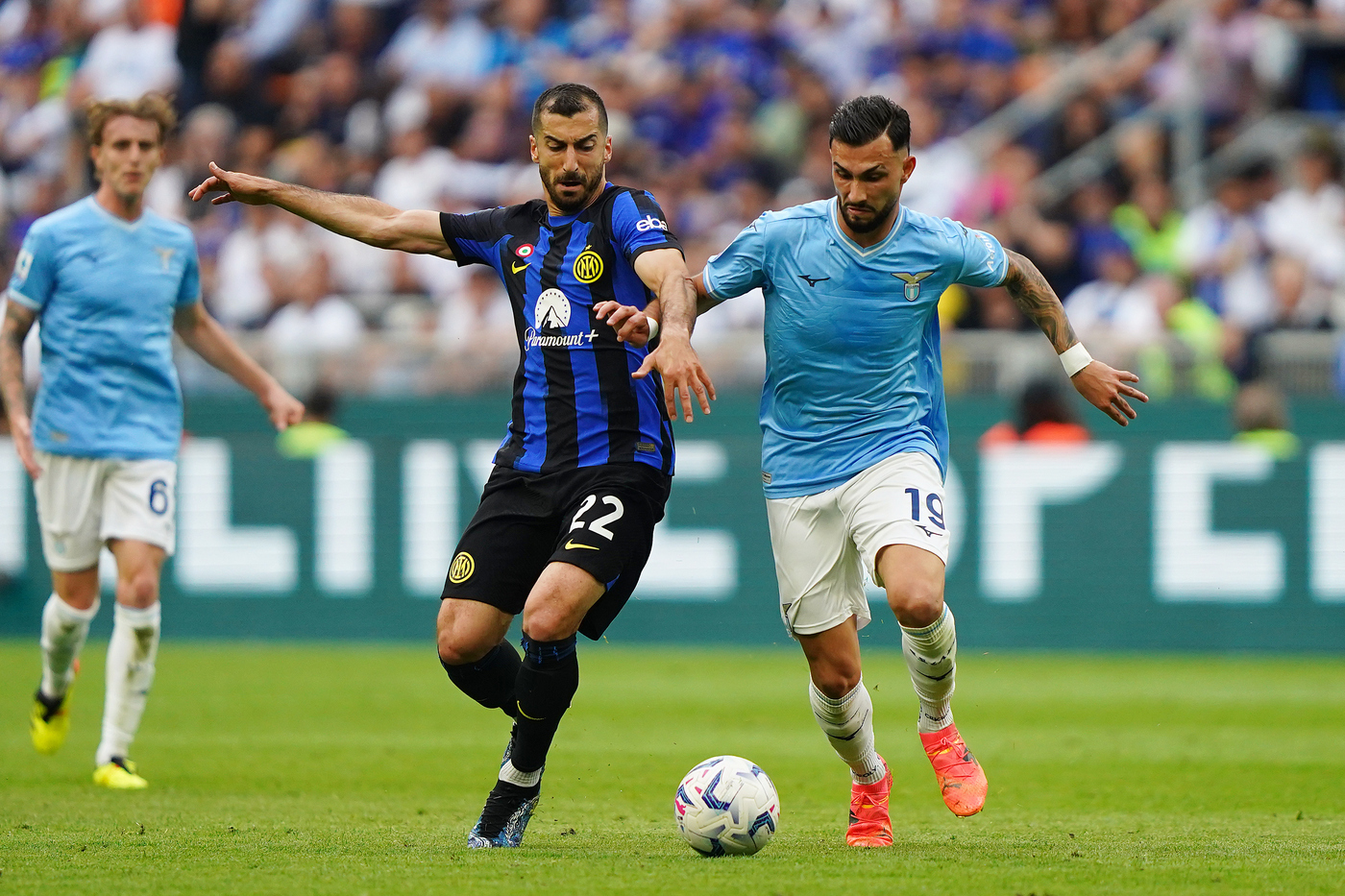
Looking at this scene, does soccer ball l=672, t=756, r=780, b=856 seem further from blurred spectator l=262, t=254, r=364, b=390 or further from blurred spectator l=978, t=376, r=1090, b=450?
blurred spectator l=262, t=254, r=364, b=390

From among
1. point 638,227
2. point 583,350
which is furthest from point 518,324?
point 638,227

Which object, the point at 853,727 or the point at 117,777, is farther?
the point at 117,777

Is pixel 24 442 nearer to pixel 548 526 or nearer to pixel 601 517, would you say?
pixel 548 526

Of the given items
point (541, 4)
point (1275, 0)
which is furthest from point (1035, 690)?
point (541, 4)

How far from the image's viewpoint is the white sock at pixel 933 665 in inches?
250

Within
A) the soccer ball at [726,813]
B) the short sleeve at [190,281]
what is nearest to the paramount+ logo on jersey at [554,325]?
the soccer ball at [726,813]

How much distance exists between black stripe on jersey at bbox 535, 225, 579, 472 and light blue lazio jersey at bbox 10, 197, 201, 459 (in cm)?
283

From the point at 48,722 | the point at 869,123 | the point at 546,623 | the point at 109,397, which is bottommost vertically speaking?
the point at 48,722

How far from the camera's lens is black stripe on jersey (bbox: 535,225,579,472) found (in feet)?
21.1

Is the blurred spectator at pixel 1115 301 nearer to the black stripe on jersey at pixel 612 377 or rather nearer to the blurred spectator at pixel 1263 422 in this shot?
the blurred spectator at pixel 1263 422

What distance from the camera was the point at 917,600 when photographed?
6.17 meters

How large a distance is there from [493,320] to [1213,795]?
31.0 ft

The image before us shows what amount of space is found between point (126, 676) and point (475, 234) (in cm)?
313

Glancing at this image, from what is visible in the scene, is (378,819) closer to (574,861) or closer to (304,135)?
(574,861)
